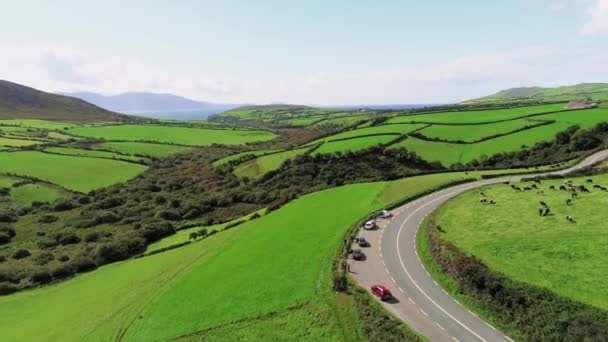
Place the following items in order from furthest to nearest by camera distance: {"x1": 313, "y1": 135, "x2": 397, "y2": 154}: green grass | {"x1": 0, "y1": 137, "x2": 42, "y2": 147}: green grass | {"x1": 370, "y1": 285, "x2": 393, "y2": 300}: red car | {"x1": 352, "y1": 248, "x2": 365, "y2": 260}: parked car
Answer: {"x1": 0, "y1": 137, "x2": 42, "y2": 147}: green grass → {"x1": 313, "y1": 135, "x2": 397, "y2": 154}: green grass → {"x1": 352, "y1": 248, "x2": 365, "y2": 260}: parked car → {"x1": 370, "y1": 285, "x2": 393, "y2": 300}: red car

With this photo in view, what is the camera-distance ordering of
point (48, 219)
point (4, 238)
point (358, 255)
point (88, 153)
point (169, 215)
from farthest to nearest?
1. point (88, 153)
2. point (48, 219)
3. point (169, 215)
4. point (4, 238)
5. point (358, 255)

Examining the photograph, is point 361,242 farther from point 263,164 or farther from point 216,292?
point 263,164

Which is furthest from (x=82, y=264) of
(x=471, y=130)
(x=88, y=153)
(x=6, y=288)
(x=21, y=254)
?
(x=471, y=130)

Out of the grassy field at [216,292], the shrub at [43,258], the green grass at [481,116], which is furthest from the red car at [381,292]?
the green grass at [481,116]

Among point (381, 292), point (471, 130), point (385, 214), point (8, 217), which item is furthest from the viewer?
point (471, 130)

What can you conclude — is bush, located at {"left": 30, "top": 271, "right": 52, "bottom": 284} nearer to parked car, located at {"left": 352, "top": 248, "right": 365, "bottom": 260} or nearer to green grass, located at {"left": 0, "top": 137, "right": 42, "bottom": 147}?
parked car, located at {"left": 352, "top": 248, "right": 365, "bottom": 260}

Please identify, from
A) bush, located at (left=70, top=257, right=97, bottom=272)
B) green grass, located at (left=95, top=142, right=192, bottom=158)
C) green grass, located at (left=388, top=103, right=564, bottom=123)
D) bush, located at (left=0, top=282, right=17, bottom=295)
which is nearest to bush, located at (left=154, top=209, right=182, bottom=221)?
bush, located at (left=70, top=257, right=97, bottom=272)
